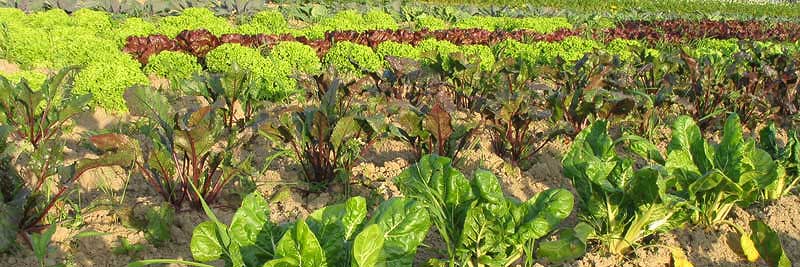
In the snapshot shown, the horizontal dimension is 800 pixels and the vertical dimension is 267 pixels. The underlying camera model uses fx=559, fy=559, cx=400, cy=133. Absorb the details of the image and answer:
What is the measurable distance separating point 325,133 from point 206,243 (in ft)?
4.10

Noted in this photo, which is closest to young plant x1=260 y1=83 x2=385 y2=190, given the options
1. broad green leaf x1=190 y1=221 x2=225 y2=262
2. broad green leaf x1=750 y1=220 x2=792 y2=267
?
broad green leaf x1=190 y1=221 x2=225 y2=262

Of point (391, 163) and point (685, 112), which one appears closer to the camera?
point (391, 163)

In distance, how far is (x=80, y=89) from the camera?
461 centimetres

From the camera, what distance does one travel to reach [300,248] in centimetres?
160

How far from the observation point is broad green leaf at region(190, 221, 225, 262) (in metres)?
1.76

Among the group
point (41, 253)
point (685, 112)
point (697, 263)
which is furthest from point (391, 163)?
point (685, 112)

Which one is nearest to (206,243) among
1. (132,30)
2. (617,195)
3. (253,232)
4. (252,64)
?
(253,232)

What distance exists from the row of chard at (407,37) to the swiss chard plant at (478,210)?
4689mm

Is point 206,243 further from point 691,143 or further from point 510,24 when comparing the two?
point 510,24

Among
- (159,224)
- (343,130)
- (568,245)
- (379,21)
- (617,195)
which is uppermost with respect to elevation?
(343,130)

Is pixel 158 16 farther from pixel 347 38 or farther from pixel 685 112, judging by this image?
pixel 685 112

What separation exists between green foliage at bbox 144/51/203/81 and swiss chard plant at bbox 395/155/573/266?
4.05 metres

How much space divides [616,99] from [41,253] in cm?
318

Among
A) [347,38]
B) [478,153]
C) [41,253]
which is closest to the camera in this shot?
[41,253]
